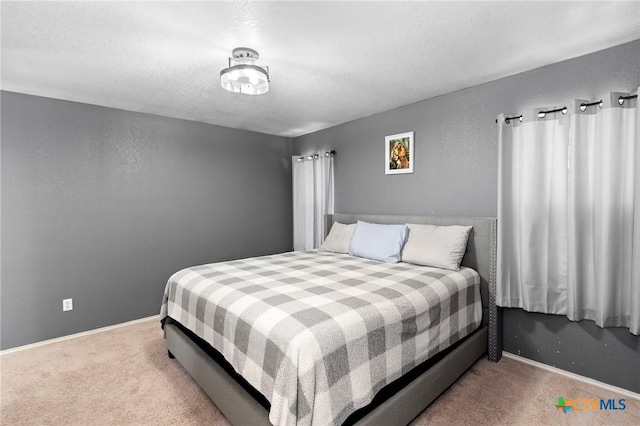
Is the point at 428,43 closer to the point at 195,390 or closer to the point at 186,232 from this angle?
the point at 195,390

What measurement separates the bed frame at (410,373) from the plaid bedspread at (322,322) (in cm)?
11

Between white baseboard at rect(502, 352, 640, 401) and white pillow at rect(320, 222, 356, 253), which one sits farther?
white pillow at rect(320, 222, 356, 253)

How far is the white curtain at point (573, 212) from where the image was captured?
2.01 metres

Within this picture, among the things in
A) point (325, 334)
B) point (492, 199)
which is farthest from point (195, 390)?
point (492, 199)

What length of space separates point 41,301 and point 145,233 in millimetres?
1100

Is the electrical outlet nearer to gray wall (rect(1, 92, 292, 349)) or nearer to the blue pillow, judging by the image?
gray wall (rect(1, 92, 292, 349))

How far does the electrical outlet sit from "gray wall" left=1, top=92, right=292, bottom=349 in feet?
0.13

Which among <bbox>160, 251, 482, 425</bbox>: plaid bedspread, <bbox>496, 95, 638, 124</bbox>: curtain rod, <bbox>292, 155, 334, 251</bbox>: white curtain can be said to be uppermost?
<bbox>496, 95, 638, 124</bbox>: curtain rod

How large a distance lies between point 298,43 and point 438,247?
1985 mm

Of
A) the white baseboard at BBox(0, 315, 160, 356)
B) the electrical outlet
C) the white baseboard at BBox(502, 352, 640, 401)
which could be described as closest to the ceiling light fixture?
the electrical outlet

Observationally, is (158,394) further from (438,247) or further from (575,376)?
(575,376)

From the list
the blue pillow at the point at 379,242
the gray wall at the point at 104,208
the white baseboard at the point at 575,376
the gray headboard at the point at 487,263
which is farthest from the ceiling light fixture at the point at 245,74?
the white baseboard at the point at 575,376

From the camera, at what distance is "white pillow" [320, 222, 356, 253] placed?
11.4 ft

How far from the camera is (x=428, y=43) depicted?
208 cm
